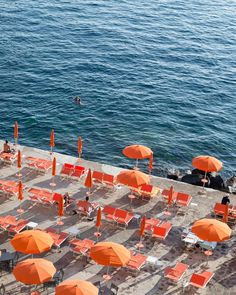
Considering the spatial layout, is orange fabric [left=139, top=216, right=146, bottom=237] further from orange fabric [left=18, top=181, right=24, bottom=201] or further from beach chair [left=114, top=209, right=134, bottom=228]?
orange fabric [left=18, top=181, right=24, bottom=201]

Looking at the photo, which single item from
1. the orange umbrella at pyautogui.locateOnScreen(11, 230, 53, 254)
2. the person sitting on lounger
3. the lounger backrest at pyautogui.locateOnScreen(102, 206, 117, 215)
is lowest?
the lounger backrest at pyautogui.locateOnScreen(102, 206, 117, 215)

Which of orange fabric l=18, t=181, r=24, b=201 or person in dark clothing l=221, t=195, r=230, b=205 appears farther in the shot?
person in dark clothing l=221, t=195, r=230, b=205

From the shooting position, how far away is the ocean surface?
164ft

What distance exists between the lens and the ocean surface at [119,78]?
50.0 meters

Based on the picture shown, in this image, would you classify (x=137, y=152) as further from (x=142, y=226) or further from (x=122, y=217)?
(x=142, y=226)

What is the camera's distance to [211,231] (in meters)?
28.9

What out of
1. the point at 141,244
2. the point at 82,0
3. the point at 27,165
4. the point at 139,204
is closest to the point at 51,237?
the point at 141,244

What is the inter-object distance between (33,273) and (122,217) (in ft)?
29.7

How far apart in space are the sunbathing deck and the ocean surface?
8829mm

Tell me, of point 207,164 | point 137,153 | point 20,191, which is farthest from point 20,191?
point 207,164

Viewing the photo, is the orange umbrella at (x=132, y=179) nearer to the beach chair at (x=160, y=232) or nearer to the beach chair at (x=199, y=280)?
the beach chair at (x=160, y=232)

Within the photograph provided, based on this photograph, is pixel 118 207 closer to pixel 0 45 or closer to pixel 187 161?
pixel 187 161

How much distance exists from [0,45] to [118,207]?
3923cm

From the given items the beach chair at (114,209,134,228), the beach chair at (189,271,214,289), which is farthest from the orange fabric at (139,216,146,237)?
the beach chair at (189,271,214,289)
